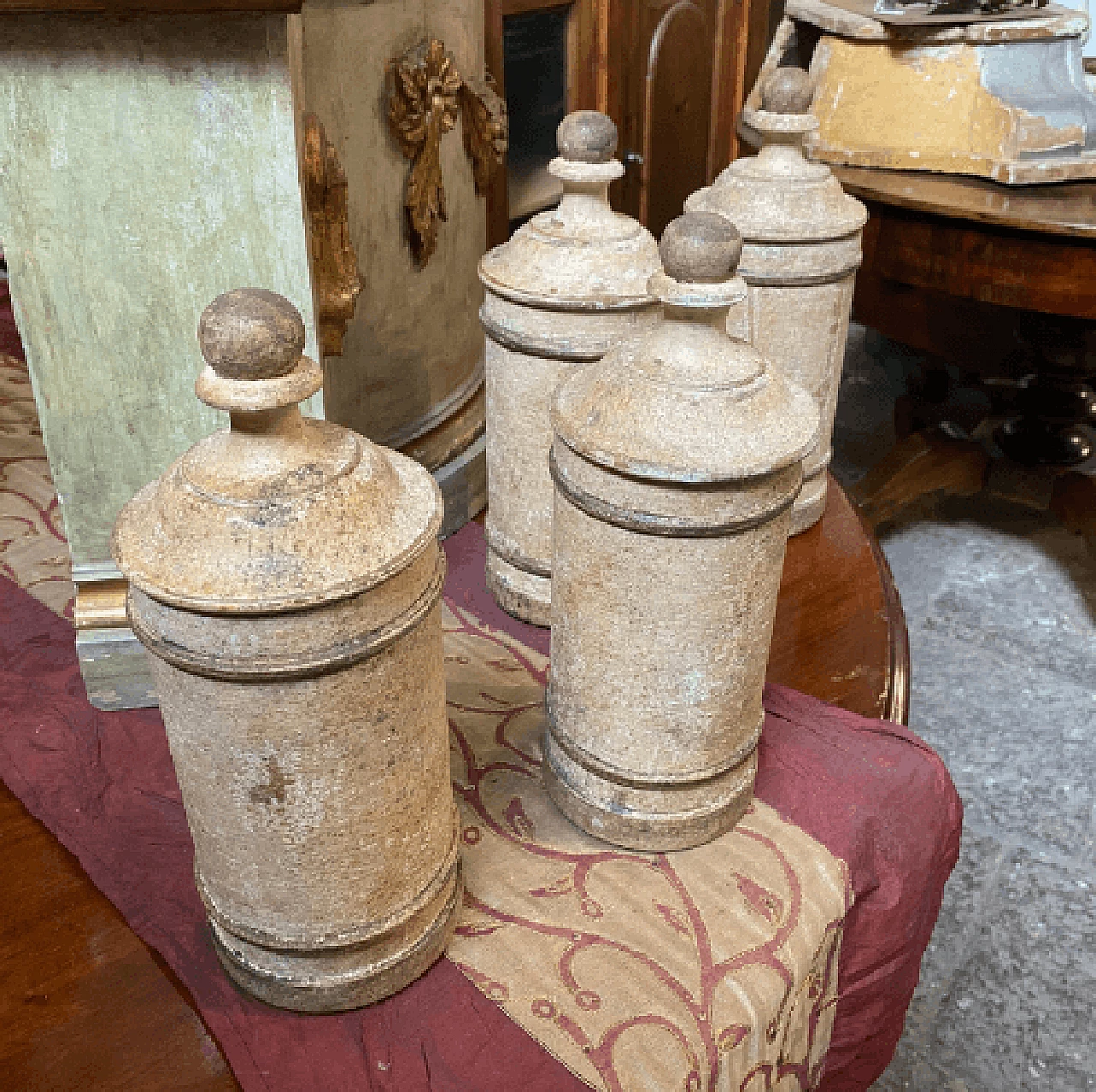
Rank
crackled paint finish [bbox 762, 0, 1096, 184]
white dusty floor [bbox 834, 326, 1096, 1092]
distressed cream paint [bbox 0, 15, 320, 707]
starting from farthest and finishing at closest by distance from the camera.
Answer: crackled paint finish [bbox 762, 0, 1096, 184]
white dusty floor [bbox 834, 326, 1096, 1092]
distressed cream paint [bbox 0, 15, 320, 707]

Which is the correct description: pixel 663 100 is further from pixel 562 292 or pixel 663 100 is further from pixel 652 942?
pixel 652 942

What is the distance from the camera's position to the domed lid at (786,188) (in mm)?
1330

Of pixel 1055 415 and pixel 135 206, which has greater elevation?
pixel 135 206

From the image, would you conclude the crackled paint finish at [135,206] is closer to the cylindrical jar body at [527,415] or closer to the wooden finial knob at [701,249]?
the cylindrical jar body at [527,415]

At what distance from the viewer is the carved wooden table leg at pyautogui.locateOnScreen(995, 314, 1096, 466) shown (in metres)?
2.52

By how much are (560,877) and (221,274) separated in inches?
26.3

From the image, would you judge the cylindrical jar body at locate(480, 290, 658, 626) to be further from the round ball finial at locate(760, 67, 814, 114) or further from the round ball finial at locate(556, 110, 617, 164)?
the round ball finial at locate(760, 67, 814, 114)

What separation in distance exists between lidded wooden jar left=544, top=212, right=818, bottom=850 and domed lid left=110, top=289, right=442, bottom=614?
0.67ft

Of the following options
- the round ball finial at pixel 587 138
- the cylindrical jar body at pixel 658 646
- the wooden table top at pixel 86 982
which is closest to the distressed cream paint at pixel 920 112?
the round ball finial at pixel 587 138

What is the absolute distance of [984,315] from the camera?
272 cm

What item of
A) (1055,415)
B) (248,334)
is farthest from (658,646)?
(1055,415)

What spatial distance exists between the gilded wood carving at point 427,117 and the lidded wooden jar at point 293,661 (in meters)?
0.76

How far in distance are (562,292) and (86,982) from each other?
80cm

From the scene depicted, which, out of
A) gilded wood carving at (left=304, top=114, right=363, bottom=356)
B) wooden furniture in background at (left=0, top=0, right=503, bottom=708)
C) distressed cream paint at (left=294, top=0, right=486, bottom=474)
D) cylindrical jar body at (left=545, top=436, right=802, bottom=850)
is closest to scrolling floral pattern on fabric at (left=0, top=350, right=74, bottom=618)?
wooden furniture in background at (left=0, top=0, right=503, bottom=708)
